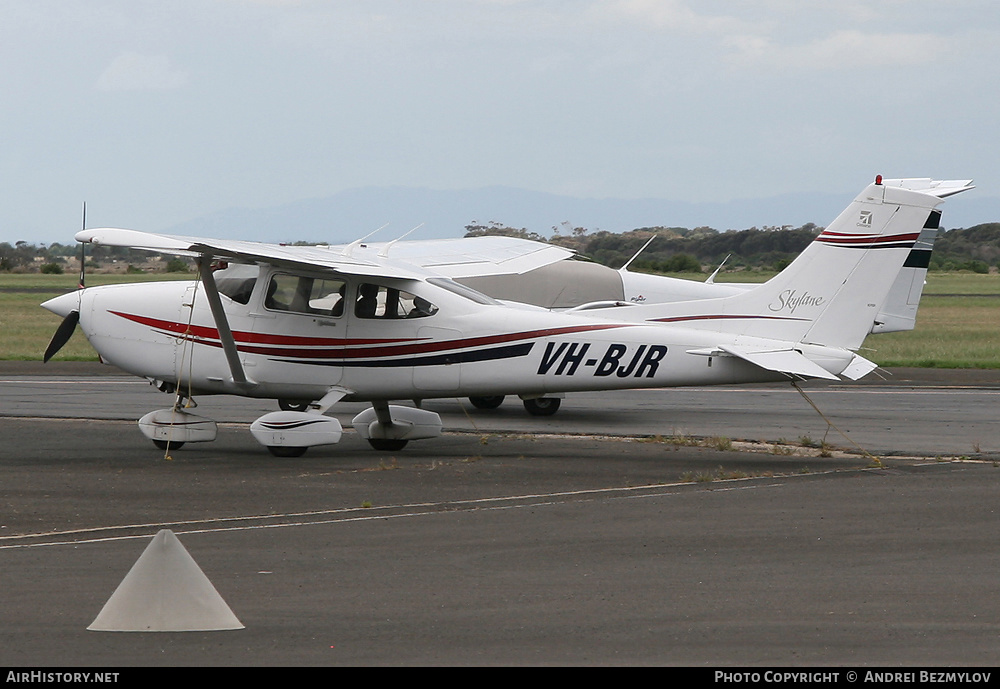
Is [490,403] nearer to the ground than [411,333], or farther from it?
nearer to the ground

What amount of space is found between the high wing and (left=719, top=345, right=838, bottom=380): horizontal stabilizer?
369cm

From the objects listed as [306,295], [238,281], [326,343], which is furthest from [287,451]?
[238,281]

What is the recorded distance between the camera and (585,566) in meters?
8.23

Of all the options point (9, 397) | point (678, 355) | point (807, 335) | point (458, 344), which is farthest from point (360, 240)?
point (9, 397)

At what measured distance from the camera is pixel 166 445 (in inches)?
550

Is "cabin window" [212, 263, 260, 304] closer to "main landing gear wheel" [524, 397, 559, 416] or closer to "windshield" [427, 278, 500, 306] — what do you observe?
"windshield" [427, 278, 500, 306]

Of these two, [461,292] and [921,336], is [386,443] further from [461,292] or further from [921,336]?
[921,336]

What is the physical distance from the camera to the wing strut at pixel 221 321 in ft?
42.7

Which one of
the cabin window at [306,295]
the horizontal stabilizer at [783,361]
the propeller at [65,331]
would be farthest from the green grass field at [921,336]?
the propeller at [65,331]

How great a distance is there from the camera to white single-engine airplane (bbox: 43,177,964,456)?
13023 millimetres

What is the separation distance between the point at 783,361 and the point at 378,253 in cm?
599

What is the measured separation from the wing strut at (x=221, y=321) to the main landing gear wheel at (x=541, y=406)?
503 cm

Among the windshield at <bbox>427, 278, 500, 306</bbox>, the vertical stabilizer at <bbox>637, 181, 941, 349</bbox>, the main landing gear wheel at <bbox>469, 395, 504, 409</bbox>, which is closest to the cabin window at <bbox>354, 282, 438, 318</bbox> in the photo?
the windshield at <bbox>427, 278, 500, 306</bbox>
